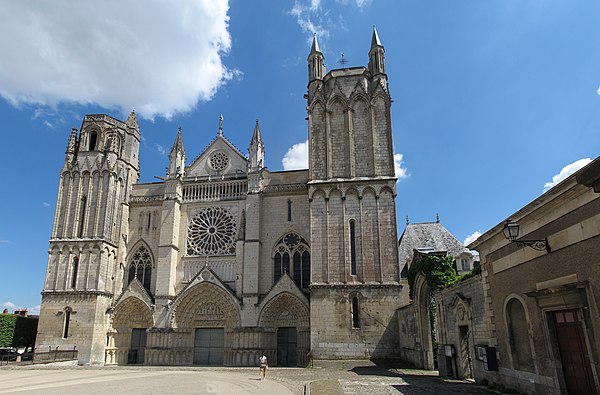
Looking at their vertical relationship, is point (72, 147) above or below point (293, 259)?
above

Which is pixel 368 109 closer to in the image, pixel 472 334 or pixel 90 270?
pixel 472 334

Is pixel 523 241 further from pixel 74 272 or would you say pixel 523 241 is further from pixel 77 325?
pixel 74 272

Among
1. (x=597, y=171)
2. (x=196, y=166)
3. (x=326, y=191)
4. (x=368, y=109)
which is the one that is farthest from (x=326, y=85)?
(x=597, y=171)

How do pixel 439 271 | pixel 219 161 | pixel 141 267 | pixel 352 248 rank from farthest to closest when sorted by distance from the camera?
pixel 219 161, pixel 141 267, pixel 352 248, pixel 439 271

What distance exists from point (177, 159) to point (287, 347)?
1454 centimetres

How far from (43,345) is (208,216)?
12511 mm

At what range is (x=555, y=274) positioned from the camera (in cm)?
934

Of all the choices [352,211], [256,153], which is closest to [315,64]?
[256,153]

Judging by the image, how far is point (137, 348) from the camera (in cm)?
2748

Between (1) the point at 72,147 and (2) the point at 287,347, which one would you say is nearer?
(2) the point at 287,347

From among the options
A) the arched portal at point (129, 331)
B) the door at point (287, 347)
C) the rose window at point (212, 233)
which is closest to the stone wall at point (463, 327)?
the door at point (287, 347)

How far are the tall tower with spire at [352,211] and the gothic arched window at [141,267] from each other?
1168cm

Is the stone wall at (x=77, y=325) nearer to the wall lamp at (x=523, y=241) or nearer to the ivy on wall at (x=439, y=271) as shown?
the ivy on wall at (x=439, y=271)

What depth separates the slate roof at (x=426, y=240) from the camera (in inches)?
1268
